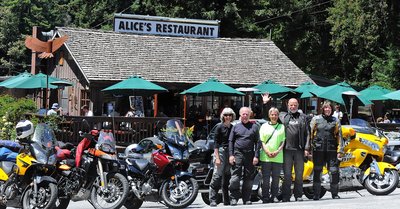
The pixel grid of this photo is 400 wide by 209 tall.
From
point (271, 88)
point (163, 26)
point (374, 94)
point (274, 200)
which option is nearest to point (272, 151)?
point (274, 200)

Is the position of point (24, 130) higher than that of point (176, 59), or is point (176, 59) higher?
point (176, 59)

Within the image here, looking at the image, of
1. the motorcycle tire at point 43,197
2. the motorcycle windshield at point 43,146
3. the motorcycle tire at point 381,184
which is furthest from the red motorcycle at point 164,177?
the motorcycle tire at point 381,184

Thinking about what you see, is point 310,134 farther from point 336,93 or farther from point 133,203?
point 336,93

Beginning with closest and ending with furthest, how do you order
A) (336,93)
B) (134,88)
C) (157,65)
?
(134,88), (336,93), (157,65)

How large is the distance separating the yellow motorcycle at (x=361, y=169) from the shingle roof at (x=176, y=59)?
14830mm

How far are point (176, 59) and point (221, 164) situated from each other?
18.5 m

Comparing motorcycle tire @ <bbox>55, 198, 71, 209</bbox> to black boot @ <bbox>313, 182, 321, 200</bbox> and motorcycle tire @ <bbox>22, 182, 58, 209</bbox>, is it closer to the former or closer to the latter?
motorcycle tire @ <bbox>22, 182, 58, 209</bbox>

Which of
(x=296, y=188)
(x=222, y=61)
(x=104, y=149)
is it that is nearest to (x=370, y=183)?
(x=296, y=188)

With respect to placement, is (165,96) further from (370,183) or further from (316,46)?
(316,46)

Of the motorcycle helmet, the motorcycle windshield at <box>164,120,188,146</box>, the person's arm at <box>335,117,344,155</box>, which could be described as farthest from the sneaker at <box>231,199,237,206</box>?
the person's arm at <box>335,117,344,155</box>

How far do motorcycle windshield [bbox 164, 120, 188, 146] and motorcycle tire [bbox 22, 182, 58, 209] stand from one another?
8.86 feet

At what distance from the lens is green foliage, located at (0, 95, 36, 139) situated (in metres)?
20.7

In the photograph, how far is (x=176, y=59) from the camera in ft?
104

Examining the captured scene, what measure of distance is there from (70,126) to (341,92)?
29.6 feet
